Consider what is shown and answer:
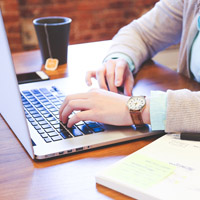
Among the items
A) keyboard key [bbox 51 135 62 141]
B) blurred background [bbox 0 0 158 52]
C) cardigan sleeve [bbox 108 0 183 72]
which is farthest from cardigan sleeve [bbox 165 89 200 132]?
blurred background [bbox 0 0 158 52]

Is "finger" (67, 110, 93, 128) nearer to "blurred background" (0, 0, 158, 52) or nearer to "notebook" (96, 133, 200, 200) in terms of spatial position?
"notebook" (96, 133, 200, 200)

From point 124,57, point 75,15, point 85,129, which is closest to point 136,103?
point 85,129

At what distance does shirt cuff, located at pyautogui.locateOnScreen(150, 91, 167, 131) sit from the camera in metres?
0.85

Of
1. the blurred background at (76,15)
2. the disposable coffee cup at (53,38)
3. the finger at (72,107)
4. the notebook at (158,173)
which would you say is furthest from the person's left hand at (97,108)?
the blurred background at (76,15)

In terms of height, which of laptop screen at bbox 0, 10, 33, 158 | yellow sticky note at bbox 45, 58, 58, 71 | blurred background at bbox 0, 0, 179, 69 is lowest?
blurred background at bbox 0, 0, 179, 69

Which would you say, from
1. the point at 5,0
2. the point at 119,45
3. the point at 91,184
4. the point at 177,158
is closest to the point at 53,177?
the point at 91,184

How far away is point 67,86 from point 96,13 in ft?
6.57

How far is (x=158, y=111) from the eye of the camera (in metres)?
0.86

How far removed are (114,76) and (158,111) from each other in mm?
291

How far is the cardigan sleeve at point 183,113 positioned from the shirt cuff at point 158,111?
0.05 ft

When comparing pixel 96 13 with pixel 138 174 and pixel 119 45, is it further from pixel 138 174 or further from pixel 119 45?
pixel 138 174

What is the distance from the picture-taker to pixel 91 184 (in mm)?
683

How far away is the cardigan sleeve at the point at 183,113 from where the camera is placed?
0.82 m

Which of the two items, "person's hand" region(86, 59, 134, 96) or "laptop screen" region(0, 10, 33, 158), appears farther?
"person's hand" region(86, 59, 134, 96)
